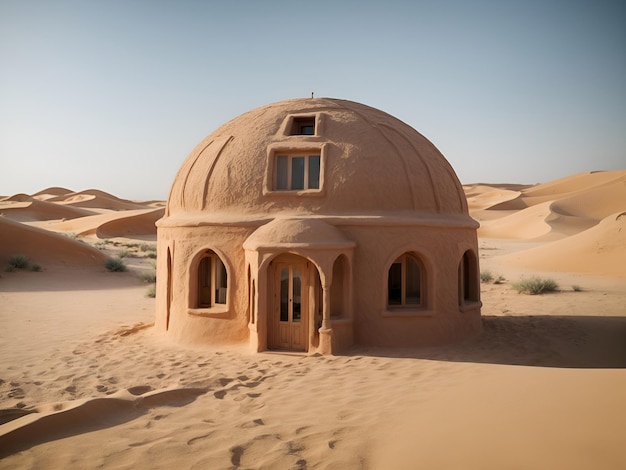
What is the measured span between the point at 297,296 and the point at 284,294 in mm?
301

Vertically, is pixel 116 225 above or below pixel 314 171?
above

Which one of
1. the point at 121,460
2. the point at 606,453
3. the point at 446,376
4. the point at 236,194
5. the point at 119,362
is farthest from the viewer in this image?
the point at 236,194

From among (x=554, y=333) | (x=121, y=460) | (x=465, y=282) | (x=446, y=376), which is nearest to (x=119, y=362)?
(x=121, y=460)

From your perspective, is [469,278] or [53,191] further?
[53,191]

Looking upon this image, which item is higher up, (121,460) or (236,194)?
(236,194)

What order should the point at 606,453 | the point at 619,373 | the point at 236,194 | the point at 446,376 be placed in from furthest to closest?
the point at 236,194, the point at 446,376, the point at 619,373, the point at 606,453

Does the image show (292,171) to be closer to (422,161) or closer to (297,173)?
(297,173)

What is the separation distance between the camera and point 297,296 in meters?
10.3

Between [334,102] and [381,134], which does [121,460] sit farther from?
[334,102]

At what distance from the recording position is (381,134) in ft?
37.5

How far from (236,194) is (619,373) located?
8.16 metres

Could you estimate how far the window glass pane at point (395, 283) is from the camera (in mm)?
11117

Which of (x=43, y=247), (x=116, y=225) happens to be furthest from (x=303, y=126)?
(x=116, y=225)

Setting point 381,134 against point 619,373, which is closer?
point 619,373
